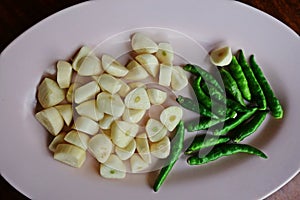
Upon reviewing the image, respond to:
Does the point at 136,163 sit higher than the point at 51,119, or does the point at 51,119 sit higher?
the point at 51,119

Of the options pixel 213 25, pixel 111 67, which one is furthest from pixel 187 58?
pixel 111 67

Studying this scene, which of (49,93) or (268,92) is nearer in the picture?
(49,93)

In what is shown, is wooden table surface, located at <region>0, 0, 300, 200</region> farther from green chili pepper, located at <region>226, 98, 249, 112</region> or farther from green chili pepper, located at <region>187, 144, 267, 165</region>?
green chili pepper, located at <region>226, 98, 249, 112</region>

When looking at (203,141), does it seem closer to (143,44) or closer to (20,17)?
(143,44)

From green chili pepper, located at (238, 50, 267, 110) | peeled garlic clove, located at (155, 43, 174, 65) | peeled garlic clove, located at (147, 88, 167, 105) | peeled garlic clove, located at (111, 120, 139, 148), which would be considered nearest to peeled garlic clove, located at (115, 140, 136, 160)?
peeled garlic clove, located at (111, 120, 139, 148)

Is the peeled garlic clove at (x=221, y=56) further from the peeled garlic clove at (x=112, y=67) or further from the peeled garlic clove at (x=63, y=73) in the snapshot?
the peeled garlic clove at (x=63, y=73)

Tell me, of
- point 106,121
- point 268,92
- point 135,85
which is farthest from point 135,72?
point 268,92
